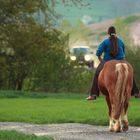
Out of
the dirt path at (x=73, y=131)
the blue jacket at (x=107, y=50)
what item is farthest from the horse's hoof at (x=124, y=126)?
the blue jacket at (x=107, y=50)

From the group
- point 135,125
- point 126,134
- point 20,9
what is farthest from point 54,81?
point 126,134

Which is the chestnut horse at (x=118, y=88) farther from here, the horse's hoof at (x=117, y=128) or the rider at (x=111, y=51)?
the rider at (x=111, y=51)

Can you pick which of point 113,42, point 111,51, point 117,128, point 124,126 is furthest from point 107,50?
point 117,128

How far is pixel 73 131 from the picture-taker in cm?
1380

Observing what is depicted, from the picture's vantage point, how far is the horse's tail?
13492mm

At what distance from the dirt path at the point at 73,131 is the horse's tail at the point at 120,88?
21.5 inches

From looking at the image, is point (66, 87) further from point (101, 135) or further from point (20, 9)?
point (101, 135)

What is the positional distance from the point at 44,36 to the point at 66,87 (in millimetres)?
3678

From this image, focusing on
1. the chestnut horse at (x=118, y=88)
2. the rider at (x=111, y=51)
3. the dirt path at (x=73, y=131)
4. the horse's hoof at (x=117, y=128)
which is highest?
the rider at (x=111, y=51)

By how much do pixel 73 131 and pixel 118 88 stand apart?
4.54 ft

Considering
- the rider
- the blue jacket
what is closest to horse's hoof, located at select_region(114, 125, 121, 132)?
the rider

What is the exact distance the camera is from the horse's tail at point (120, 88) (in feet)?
44.3

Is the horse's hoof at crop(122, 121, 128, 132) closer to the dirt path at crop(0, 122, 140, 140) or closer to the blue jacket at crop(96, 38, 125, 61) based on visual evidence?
the dirt path at crop(0, 122, 140, 140)

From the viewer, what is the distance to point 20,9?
130ft
